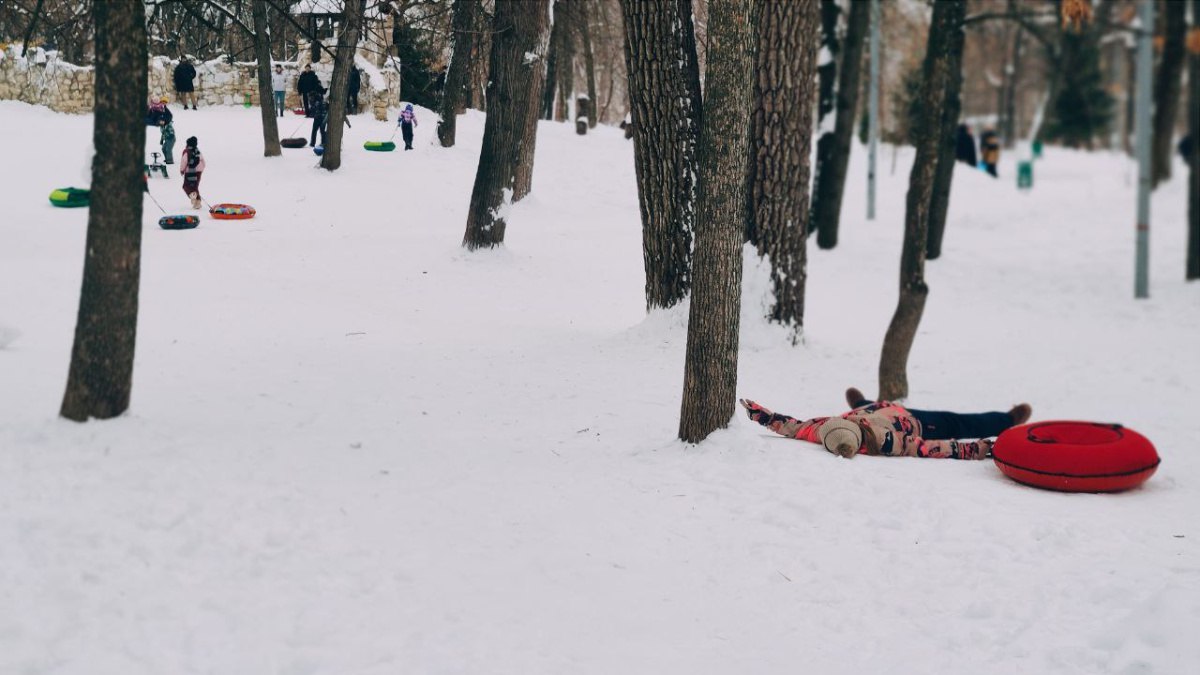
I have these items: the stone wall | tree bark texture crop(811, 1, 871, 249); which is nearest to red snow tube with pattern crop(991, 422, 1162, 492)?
tree bark texture crop(811, 1, 871, 249)

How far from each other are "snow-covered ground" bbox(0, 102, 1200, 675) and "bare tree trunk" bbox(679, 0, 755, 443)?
0.88 ft

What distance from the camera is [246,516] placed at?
16.9 feet

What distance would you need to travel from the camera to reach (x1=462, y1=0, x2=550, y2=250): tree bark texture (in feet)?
44.4

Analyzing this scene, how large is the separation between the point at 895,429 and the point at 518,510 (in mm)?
2839

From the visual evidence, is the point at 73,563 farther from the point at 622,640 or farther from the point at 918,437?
the point at 918,437

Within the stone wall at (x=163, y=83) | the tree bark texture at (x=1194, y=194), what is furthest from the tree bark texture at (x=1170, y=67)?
the stone wall at (x=163, y=83)

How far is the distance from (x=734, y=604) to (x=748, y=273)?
19.7ft

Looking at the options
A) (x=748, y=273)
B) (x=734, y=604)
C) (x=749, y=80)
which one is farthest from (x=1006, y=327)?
(x=734, y=604)

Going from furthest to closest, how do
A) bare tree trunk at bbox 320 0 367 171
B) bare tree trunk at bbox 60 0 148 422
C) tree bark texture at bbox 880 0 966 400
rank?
A: bare tree trunk at bbox 320 0 367 171 → tree bark texture at bbox 880 0 966 400 → bare tree trunk at bbox 60 0 148 422

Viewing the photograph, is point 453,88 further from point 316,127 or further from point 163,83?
point 163,83

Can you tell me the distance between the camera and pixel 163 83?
24031mm

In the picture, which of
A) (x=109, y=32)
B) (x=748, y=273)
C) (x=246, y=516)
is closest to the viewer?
(x=246, y=516)

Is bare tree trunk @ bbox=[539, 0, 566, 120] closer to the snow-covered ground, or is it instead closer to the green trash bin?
the snow-covered ground

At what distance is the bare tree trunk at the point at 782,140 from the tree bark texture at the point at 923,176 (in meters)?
1.33
